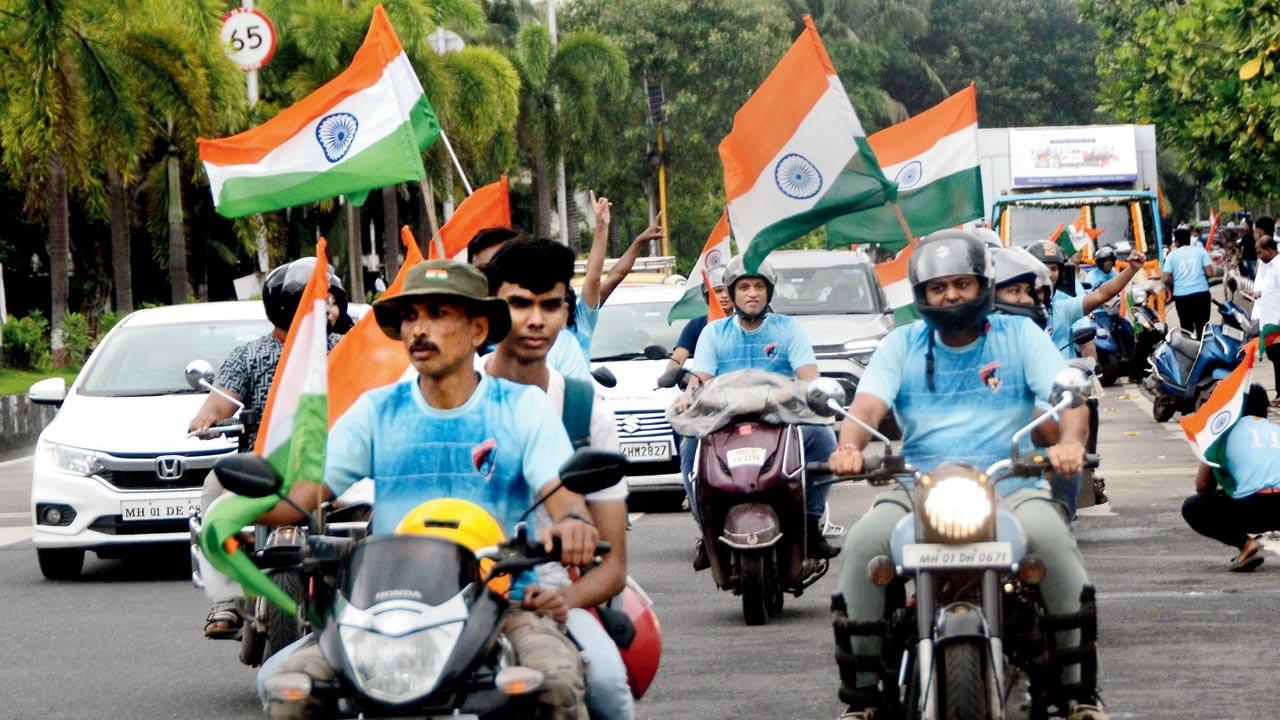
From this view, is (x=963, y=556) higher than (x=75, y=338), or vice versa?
(x=75, y=338)

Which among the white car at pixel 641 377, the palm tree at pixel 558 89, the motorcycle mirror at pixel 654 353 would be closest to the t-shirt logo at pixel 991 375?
the white car at pixel 641 377

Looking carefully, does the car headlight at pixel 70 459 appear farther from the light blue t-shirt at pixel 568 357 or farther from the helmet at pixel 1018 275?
the helmet at pixel 1018 275

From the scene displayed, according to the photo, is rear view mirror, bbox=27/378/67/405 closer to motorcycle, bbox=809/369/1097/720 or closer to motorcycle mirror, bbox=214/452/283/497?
motorcycle, bbox=809/369/1097/720

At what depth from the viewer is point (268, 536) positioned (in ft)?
27.8

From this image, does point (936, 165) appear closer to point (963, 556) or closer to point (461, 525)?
point (963, 556)

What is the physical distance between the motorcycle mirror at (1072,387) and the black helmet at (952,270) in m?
0.46

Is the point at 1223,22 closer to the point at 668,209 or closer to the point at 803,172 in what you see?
the point at 803,172

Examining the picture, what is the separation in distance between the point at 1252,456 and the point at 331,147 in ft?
15.4

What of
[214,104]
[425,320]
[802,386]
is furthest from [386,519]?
[214,104]

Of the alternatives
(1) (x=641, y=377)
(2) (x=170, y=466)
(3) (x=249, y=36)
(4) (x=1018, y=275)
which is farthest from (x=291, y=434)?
(3) (x=249, y=36)

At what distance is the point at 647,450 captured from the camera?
15883 millimetres

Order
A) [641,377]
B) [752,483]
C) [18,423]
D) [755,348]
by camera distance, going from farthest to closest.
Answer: [18,423]
[641,377]
[755,348]
[752,483]

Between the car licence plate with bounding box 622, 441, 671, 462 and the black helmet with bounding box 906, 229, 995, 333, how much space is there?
8.94 metres

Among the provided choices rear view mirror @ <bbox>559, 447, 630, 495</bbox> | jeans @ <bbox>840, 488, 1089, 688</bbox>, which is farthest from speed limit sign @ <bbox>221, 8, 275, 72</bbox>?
rear view mirror @ <bbox>559, 447, 630, 495</bbox>
